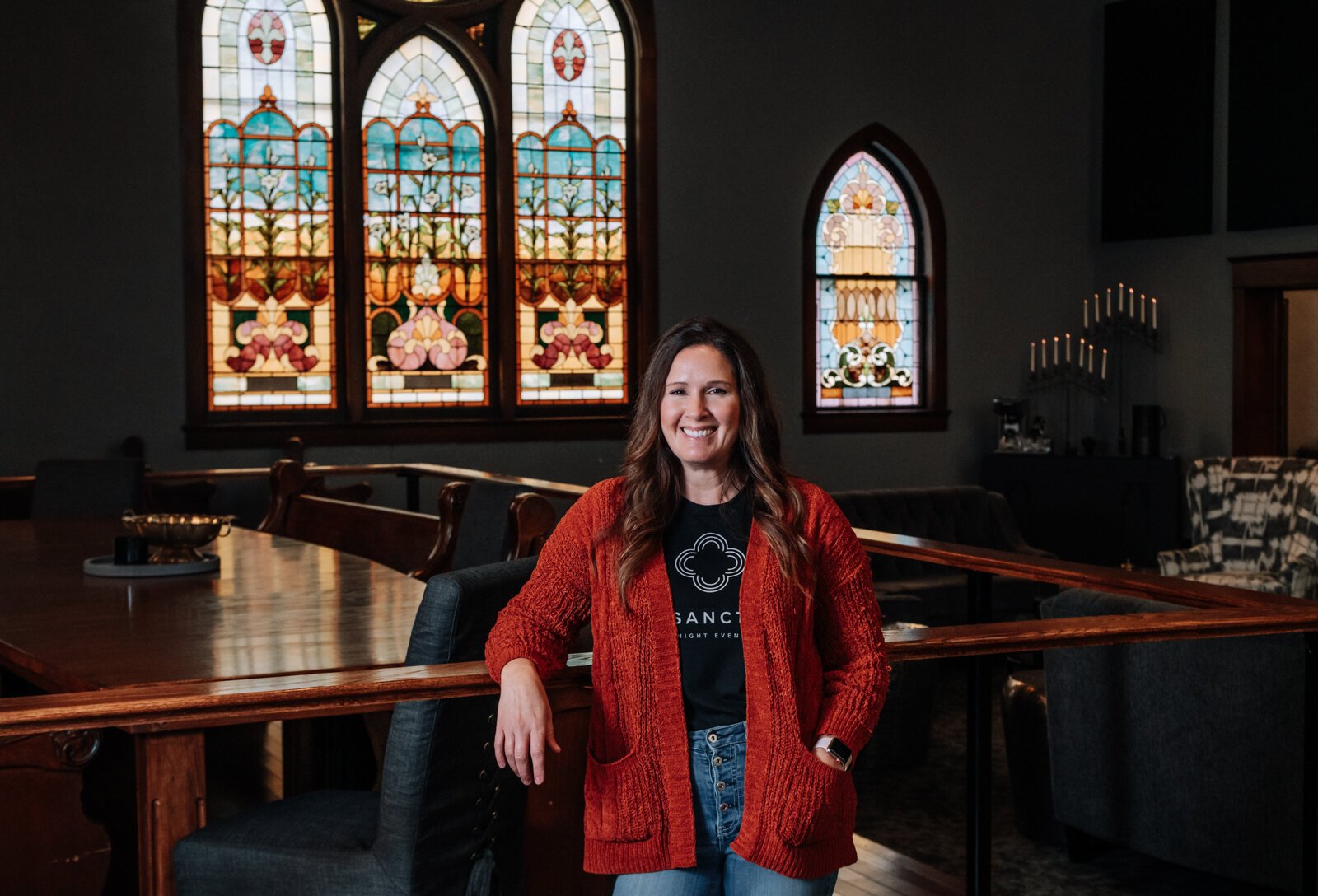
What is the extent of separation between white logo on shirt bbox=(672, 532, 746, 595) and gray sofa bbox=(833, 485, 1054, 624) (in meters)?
4.50

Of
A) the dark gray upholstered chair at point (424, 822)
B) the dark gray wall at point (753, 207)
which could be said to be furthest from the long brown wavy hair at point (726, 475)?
the dark gray wall at point (753, 207)

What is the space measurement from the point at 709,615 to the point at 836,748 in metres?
0.20

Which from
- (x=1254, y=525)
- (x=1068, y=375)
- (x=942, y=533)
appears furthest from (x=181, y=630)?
(x=1068, y=375)

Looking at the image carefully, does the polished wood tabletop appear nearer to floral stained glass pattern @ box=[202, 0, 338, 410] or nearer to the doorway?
floral stained glass pattern @ box=[202, 0, 338, 410]

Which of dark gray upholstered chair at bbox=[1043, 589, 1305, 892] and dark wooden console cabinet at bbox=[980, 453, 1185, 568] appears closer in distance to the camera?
dark gray upholstered chair at bbox=[1043, 589, 1305, 892]

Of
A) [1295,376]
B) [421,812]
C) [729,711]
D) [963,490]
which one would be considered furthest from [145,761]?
[1295,376]

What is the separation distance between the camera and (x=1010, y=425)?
32.7 feet

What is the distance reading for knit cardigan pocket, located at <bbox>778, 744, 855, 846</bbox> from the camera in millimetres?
1569

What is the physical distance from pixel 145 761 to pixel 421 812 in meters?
0.37

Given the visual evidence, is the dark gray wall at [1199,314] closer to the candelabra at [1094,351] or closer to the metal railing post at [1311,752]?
the candelabra at [1094,351]

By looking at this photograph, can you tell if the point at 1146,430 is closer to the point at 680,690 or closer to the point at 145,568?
the point at 145,568

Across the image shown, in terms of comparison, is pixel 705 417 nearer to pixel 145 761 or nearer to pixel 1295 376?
pixel 145 761

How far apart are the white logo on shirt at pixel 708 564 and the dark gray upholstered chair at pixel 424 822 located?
34 centimetres

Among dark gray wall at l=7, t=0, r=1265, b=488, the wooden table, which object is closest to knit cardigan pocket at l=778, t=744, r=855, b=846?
the wooden table
